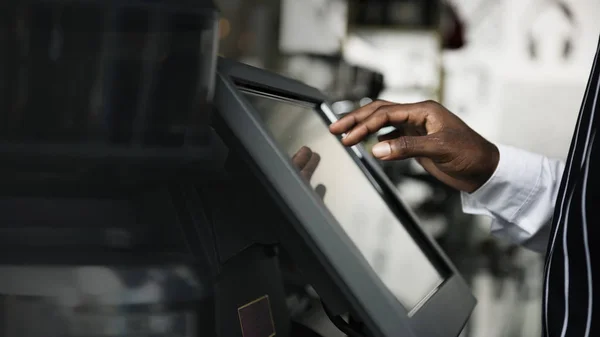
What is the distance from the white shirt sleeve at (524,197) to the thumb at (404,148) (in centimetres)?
30

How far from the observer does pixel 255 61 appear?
282cm

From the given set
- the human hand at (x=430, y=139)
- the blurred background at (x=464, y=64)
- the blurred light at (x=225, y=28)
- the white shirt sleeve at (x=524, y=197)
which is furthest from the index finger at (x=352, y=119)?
the blurred background at (x=464, y=64)

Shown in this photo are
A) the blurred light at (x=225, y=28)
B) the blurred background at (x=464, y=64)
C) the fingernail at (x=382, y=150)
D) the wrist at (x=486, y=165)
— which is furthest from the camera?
the blurred background at (x=464, y=64)

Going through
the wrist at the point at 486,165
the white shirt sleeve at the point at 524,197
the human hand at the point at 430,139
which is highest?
the human hand at the point at 430,139

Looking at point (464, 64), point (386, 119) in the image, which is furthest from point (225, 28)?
point (386, 119)

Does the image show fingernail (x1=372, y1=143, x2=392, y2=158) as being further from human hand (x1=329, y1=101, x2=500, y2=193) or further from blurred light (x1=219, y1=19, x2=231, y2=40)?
blurred light (x1=219, y1=19, x2=231, y2=40)

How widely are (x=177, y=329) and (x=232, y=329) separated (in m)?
0.10

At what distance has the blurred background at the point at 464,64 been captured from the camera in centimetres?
292

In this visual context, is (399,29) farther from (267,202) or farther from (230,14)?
(267,202)

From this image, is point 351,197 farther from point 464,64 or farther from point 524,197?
point 464,64

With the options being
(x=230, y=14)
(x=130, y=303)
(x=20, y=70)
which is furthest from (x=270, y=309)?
(x=230, y=14)

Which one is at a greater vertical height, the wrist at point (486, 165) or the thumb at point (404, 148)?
the thumb at point (404, 148)

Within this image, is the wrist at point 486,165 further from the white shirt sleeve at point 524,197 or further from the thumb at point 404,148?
the thumb at point 404,148

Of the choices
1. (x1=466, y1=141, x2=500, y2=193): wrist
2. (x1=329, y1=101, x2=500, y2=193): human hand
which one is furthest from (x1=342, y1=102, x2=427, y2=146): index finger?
(x1=466, y1=141, x2=500, y2=193): wrist
